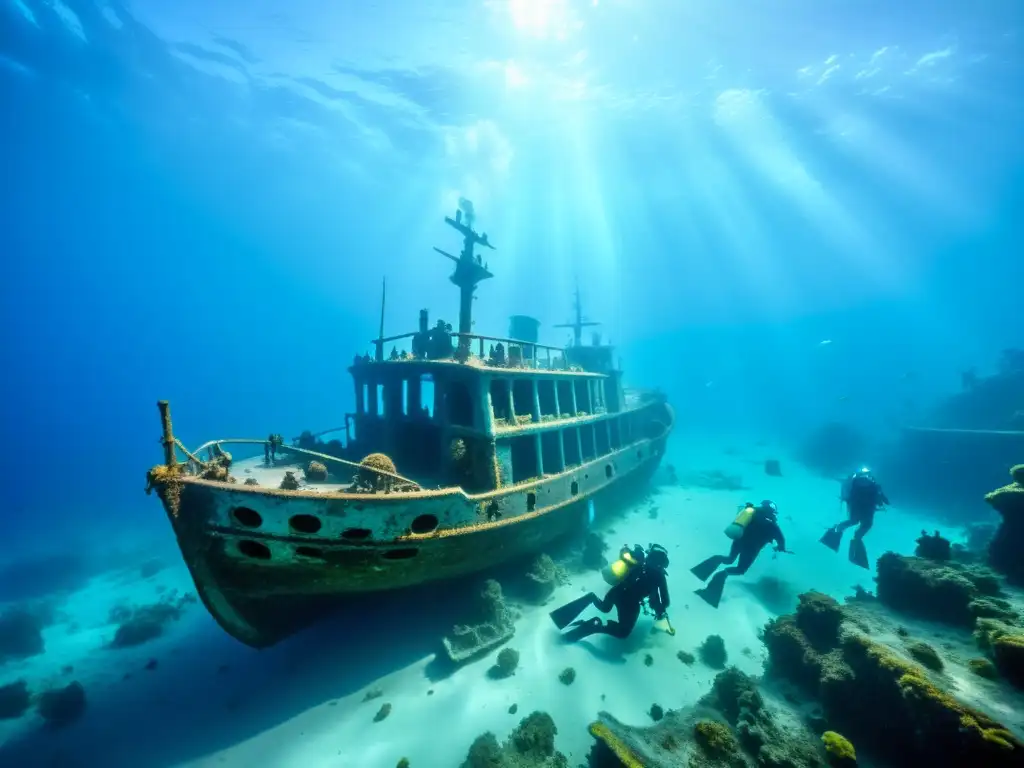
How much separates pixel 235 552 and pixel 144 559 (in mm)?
29927

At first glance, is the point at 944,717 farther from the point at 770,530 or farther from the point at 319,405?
the point at 319,405

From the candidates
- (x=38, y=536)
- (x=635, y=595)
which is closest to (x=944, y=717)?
(x=635, y=595)

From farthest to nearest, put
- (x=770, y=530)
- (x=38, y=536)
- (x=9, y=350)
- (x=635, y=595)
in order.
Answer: (x=9, y=350) → (x=38, y=536) → (x=770, y=530) → (x=635, y=595)

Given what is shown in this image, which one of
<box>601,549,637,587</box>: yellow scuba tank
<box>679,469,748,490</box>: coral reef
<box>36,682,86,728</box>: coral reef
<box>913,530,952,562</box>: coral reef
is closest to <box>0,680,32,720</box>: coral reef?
<box>36,682,86,728</box>: coral reef

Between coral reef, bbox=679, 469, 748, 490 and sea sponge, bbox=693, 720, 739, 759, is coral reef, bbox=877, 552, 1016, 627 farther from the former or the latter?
coral reef, bbox=679, 469, 748, 490

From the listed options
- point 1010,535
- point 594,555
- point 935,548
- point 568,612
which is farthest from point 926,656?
point 594,555

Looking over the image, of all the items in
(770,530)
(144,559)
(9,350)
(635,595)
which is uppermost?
(9,350)

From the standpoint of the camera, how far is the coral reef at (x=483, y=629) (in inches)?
356

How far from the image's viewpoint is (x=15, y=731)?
33.8 ft

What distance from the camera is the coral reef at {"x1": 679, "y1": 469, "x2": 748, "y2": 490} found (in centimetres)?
2742

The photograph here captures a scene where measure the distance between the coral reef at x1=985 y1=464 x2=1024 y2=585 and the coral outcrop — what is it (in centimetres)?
687

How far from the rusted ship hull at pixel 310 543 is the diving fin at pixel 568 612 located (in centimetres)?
210

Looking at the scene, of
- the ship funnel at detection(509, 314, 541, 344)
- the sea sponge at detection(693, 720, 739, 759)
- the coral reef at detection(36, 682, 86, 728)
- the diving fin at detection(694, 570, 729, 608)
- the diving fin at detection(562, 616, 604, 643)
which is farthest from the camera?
the ship funnel at detection(509, 314, 541, 344)

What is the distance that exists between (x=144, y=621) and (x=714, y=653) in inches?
813
